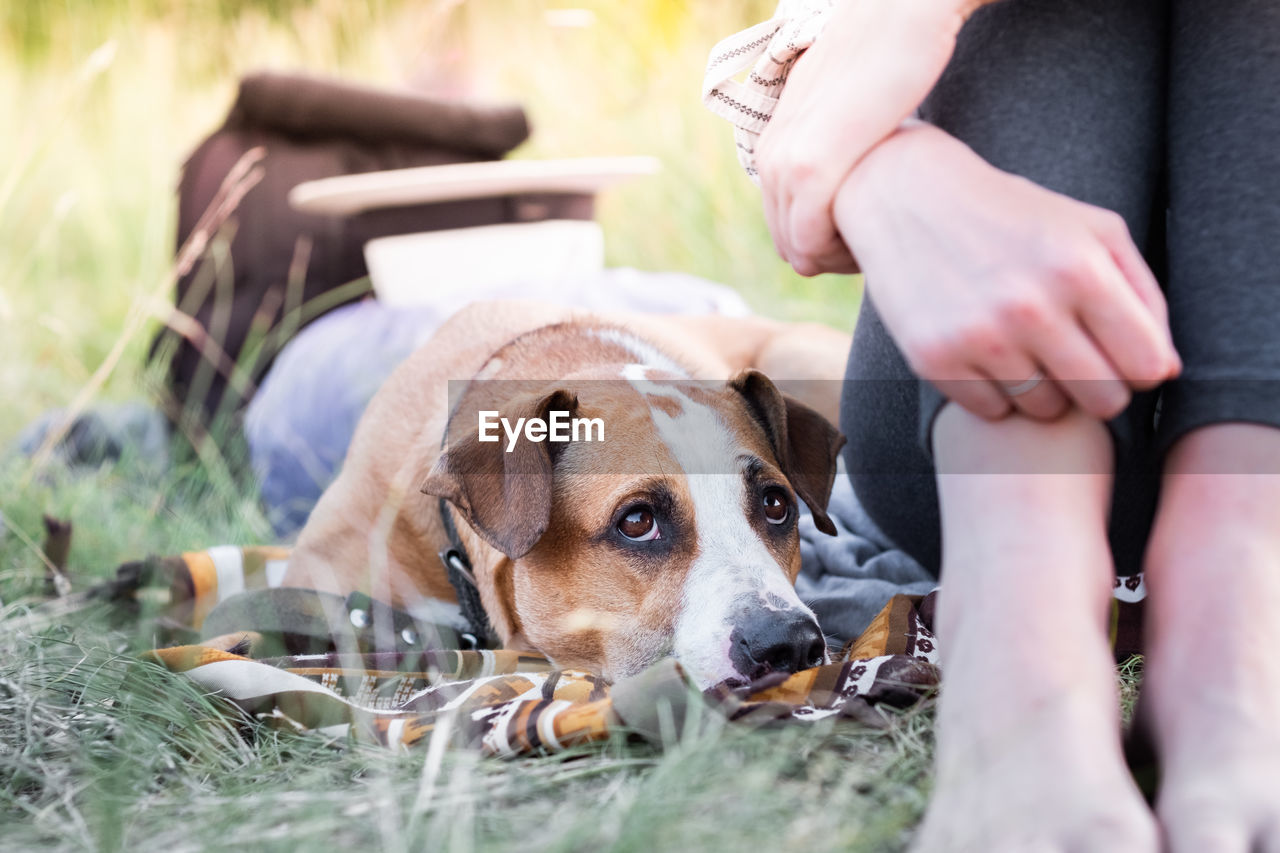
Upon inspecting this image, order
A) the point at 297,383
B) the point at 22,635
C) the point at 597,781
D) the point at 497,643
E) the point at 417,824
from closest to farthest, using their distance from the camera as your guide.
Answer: the point at 417,824, the point at 597,781, the point at 22,635, the point at 497,643, the point at 297,383

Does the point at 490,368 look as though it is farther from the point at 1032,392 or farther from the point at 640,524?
the point at 1032,392

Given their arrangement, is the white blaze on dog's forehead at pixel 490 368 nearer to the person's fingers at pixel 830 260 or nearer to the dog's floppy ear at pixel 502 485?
the dog's floppy ear at pixel 502 485

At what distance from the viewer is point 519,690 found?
148 centimetres

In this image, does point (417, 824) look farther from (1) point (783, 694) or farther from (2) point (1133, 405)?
(2) point (1133, 405)

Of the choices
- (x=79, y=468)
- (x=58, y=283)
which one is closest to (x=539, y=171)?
(x=79, y=468)

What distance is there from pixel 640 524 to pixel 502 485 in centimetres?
25

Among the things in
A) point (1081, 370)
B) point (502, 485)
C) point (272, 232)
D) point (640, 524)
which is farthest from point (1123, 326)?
point (272, 232)

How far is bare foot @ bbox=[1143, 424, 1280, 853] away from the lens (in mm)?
903

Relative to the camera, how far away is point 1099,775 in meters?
0.92

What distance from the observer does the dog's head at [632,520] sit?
68.8 inches

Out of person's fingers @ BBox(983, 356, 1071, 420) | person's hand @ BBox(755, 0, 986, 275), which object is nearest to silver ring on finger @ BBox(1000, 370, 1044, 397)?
person's fingers @ BBox(983, 356, 1071, 420)

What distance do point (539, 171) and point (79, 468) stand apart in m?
1.90

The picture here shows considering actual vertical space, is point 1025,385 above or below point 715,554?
above

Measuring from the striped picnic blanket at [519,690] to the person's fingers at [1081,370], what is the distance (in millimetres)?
427
